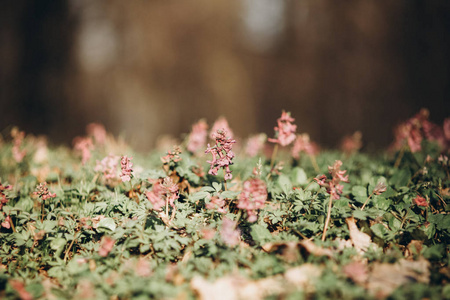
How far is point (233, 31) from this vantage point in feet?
32.1

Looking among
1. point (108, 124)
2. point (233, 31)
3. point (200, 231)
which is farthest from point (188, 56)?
point (200, 231)

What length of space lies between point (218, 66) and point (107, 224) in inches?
342

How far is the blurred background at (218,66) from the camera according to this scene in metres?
8.31

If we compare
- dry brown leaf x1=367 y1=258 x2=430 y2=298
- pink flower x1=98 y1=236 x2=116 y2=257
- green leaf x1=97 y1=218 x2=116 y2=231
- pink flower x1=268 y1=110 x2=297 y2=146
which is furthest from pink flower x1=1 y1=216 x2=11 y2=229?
dry brown leaf x1=367 y1=258 x2=430 y2=298

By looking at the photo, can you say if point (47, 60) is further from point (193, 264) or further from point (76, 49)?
point (193, 264)

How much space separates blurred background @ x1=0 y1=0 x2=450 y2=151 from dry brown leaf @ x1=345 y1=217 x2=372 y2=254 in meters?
7.33

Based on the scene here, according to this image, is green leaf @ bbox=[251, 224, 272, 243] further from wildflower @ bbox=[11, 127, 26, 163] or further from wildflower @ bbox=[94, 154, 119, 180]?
wildflower @ bbox=[11, 127, 26, 163]

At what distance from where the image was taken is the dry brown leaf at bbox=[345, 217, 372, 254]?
191cm

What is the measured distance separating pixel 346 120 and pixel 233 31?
4799 mm

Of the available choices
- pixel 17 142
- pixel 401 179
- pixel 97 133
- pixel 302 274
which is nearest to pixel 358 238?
pixel 302 274

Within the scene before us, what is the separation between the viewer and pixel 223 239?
181 centimetres

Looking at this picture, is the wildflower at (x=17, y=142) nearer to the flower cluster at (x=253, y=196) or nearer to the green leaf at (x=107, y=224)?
the green leaf at (x=107, y=224)

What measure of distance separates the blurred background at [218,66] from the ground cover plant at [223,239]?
22.4 ft

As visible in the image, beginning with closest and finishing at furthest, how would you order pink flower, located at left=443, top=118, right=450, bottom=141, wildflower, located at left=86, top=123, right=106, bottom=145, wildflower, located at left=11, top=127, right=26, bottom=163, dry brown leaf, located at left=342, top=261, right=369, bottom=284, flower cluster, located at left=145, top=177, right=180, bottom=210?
dry brown leaf, located at left=342, top=261, right=369, bottom=284 < flower cluster, located at left=145, top=177, right=180, bottom=210 < wildflower, located at left=11, top=127, right=26, bottom=163 < pink flower, located at left=443, top=118, right=450, bottom=141 < wildflower, located at left=86, top=123, right=106, bottom=145
